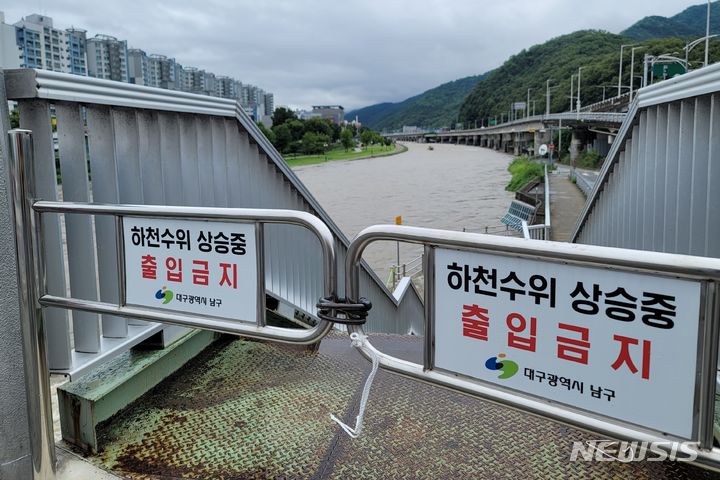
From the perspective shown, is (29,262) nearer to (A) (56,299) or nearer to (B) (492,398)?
(A) (56,299)

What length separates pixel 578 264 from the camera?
1611 millimetres

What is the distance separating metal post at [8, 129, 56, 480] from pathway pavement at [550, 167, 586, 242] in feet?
76.3

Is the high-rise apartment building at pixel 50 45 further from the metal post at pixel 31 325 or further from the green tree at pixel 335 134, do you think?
the green tree at pixel 335 134

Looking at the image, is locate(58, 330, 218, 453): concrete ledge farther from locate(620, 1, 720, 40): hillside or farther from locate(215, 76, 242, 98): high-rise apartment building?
locate(620, 1, 720, 40): hillside

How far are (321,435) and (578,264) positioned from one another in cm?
167

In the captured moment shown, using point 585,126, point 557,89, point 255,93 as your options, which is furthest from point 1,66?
point 255,93

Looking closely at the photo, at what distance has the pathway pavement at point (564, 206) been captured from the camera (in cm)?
2931

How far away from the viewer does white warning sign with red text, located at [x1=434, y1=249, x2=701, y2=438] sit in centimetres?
151

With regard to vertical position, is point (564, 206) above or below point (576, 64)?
below

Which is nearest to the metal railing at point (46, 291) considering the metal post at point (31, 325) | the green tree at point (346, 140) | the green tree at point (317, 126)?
the metal post at point (31, 325)

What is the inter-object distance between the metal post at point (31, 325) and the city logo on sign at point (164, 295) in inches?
19.6

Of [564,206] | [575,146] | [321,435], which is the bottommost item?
[564,206]

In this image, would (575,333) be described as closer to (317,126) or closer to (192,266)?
(192,266)

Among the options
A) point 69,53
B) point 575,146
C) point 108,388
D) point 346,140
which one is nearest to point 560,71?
point 346,140
